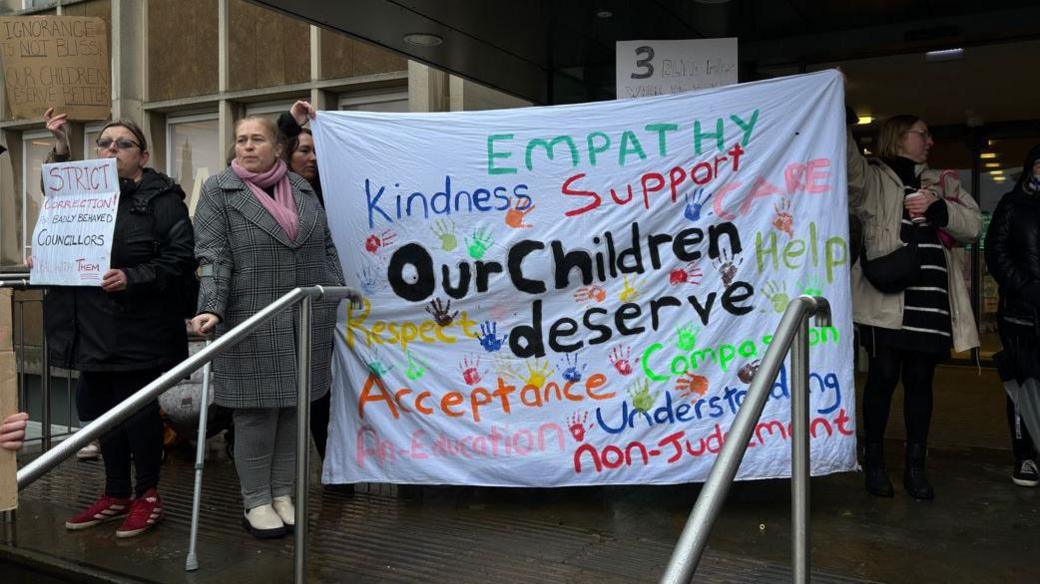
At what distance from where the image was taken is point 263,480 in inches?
147

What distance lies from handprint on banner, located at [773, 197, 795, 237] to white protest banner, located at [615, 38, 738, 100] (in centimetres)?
130

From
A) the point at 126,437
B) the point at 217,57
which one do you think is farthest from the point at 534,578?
the point at 217,57

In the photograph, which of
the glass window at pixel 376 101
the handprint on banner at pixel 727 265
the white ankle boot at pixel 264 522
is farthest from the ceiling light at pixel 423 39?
the white ankle boot at pixel 264 522

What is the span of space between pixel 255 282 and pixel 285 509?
1.00m

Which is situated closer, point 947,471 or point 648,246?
point 648,246

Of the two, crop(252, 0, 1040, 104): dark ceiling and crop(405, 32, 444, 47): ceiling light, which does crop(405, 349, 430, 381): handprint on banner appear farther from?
crop(405, 32, 444, 47): ceiling light

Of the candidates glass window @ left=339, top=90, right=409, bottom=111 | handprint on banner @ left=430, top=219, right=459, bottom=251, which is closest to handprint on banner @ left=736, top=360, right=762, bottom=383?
handprint on banner @ left=430, top=219, right=459, bottom=251

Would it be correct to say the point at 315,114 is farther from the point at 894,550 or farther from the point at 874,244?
the point at 894,550

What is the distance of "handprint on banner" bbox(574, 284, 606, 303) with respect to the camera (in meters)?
3.93

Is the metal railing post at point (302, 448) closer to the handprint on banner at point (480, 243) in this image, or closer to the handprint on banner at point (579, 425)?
the handprint on banner at point (480, 243)

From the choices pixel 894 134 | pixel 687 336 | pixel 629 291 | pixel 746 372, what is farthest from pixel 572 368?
pixel 894 134

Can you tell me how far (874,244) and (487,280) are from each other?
1.82m

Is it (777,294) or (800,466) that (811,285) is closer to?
(777,294)

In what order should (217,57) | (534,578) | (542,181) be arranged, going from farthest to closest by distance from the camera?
(217,57), (542,181), (534,578)
